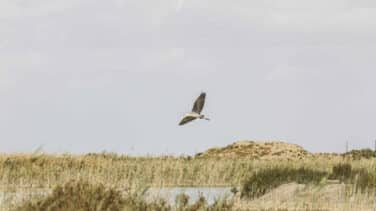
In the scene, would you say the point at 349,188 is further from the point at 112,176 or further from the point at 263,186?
the point at 112,176

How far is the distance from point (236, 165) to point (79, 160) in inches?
268

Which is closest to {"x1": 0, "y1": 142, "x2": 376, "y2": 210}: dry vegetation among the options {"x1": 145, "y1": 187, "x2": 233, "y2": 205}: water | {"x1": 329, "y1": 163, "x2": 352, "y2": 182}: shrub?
{"x1": 329, "y1": 163, "x2": 352, "y2": 182}: shrub

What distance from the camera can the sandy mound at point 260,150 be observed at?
181 ft

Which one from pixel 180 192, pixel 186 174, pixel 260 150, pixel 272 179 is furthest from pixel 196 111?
pixel 260 150

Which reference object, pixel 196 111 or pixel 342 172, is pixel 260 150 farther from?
pixel 196 111

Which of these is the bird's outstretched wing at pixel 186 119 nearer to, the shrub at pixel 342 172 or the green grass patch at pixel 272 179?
the green grass patch at pixel 272 179

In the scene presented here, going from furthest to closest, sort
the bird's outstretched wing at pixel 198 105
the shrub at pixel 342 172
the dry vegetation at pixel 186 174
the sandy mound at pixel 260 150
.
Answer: the sandy mound at pixel 260 150
the shrub at pixel 342 172
the dry vegetation at pixel 186 174
the bird's outstretched wing at pixel 198 105

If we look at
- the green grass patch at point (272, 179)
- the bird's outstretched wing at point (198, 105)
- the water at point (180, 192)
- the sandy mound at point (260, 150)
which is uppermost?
the sandy mound at point (260, 150)

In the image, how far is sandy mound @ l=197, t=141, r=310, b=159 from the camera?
5503 cm

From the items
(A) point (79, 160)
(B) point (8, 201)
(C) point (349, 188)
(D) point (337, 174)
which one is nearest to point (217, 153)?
(A) point (79, 160)

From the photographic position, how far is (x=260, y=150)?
186ft

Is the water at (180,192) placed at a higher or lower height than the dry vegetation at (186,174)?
lower

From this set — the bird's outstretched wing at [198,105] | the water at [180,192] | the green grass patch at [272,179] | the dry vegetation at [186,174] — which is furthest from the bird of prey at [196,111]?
the green grass patch at [272,179]

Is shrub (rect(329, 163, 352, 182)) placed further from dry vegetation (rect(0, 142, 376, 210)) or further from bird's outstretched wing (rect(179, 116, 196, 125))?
bird's outstretched wing (rect(179, 116, 196, 125))
